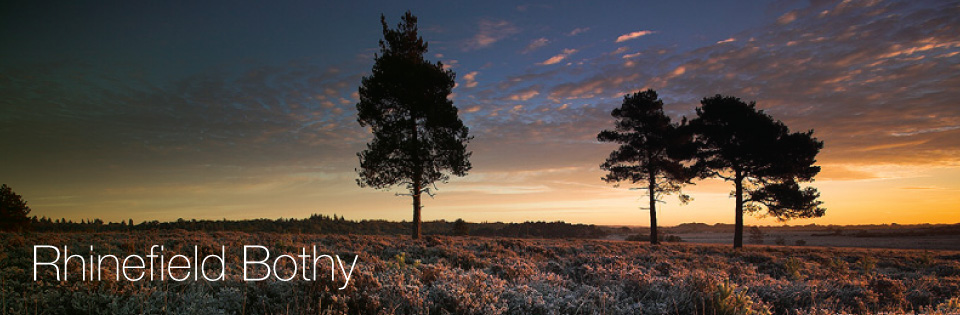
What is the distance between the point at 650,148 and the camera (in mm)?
30266

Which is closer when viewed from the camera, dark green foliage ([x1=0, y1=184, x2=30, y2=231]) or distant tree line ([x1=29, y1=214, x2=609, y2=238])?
dark green foliage ([x1=0, y1=184, x2=30, y2=231])

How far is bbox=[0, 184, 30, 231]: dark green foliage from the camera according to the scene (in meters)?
25.8

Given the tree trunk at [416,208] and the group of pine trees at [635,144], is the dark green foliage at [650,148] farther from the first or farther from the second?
the tree trunk at [416,208]

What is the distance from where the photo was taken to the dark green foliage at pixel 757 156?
27.0m

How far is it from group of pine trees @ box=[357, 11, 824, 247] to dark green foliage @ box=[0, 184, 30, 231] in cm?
2034

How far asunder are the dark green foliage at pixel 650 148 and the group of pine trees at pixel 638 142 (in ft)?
0.21

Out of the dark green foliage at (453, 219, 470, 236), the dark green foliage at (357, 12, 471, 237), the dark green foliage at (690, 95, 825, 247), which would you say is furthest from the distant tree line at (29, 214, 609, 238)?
the dark green foliage at (690, 95, 825, 247)

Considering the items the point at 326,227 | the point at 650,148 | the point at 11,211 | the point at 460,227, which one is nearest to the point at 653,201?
the point at 650,148

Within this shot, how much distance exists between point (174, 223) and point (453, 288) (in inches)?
1332

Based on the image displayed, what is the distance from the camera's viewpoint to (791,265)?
11.7 metres

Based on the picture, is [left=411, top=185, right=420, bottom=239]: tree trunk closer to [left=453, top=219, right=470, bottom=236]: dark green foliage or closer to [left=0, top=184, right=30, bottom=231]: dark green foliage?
[left=453, top=219, right=470, bottom=236]: dark green foliage

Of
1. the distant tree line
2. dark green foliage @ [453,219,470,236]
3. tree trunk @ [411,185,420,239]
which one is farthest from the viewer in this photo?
dark green foliage @ [453,219,470,236]

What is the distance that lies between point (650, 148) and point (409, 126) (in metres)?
16.2

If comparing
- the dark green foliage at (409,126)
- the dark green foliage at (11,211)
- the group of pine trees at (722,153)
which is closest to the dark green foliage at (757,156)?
the group of pine trees at (722,153)
